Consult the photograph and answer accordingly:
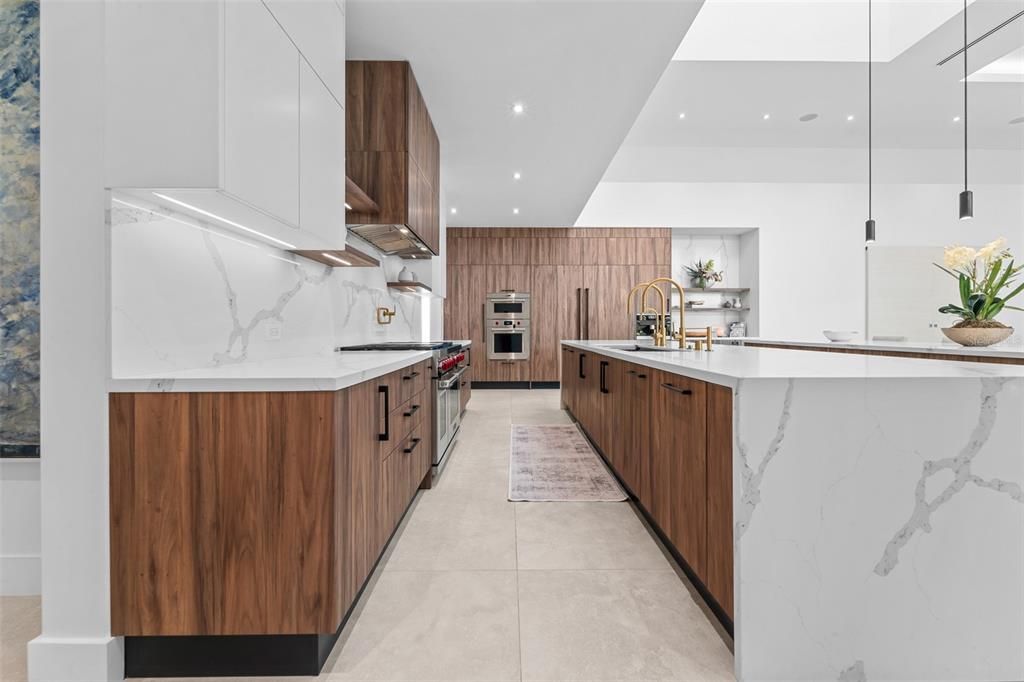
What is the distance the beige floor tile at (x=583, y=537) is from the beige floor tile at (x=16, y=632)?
1.53m

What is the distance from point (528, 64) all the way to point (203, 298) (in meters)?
2.36

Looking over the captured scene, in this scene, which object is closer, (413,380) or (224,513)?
(224,513)

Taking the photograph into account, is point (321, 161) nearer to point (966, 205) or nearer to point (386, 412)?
point (386, 412)

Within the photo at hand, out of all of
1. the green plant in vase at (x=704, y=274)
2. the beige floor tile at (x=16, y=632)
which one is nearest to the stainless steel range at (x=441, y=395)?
the beige floor tile at (x=16, y=632)

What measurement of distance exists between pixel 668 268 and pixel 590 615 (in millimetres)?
6844

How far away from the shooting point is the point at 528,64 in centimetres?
293

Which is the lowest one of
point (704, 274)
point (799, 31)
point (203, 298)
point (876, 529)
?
point (876, 529)

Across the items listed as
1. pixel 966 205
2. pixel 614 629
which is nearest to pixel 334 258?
pixel 614 629

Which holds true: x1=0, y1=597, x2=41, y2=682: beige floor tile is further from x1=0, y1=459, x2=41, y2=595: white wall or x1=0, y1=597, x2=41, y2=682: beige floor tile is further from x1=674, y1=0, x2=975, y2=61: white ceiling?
x1=674, y1=0, x2=975, y2=61: white ceiling

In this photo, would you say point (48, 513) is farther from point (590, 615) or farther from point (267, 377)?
point (590, 615)

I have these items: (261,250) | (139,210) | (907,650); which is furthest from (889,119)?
(139,210)

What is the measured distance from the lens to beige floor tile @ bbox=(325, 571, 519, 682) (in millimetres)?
1286

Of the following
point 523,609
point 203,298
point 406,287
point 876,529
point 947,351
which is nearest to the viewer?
point 876,529

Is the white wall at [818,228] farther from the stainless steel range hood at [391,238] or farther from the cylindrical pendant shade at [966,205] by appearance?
the stainless steel range hood at [391,238]
